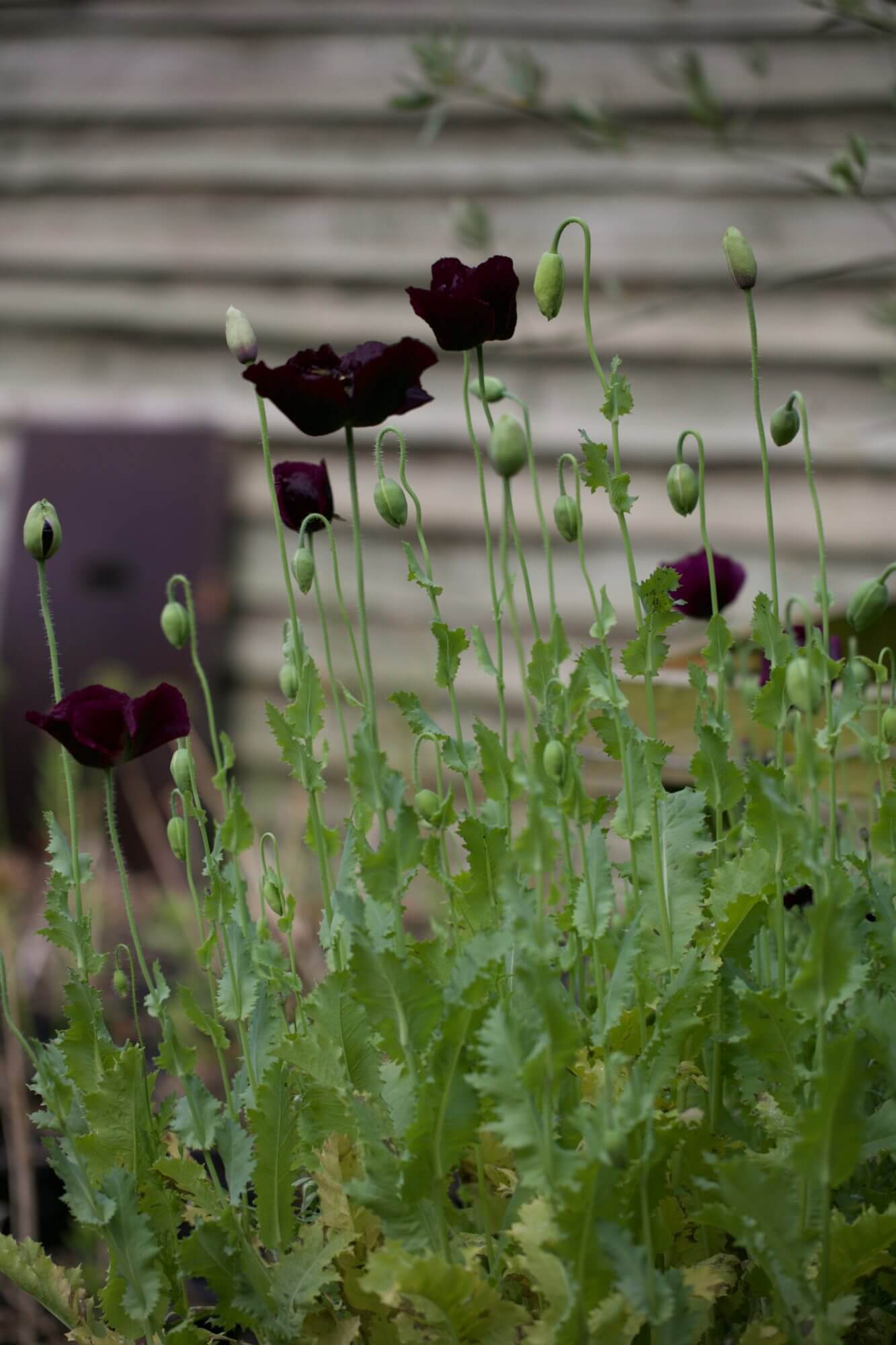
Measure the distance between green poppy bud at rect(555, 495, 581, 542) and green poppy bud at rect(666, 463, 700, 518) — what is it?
5 cm

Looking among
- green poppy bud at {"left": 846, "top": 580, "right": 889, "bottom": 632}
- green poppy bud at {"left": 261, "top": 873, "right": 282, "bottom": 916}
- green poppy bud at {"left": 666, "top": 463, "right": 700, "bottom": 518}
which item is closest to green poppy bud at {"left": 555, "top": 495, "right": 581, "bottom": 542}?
green poppy bud at {"left": 666, "top": 463, "right": 700, "bottom": 518}

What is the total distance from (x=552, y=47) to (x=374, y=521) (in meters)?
1.01

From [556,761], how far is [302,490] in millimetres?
267

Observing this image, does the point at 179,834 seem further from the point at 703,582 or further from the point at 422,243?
the point at 422,243

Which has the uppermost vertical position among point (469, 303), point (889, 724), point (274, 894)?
point (469, 303)

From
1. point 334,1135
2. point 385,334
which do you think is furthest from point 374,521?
point 334,1135

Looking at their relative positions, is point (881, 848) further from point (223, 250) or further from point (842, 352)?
point (223, 250)

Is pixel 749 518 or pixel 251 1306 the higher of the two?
pixel 251 1306

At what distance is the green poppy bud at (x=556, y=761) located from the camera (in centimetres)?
57

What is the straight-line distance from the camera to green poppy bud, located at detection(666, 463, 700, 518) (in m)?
0.68

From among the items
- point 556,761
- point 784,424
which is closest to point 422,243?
point 784,424

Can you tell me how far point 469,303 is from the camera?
2.14 feet

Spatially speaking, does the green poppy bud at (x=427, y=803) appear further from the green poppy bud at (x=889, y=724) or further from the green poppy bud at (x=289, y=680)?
the green poppy bud at (x=889, y=724)

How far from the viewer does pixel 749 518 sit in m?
2.58
